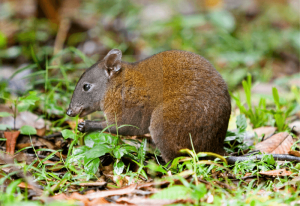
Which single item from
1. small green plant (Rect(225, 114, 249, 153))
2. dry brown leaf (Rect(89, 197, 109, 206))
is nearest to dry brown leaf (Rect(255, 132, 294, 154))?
small green plant (Rect(225, 114, 249, 153))

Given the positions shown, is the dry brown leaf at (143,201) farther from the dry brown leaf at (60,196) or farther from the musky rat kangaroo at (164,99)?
the musky rat kangaroo at (164,99)

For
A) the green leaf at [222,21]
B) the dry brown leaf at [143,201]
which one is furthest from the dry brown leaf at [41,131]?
the green leaf at [222,21]

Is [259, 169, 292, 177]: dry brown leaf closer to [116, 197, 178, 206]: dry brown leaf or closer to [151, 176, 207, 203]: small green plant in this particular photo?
[151, 176, 207, 203]: small green plant

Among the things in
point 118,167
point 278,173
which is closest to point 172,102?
point 118,167

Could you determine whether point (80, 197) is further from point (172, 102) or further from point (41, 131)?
point (41, 131)

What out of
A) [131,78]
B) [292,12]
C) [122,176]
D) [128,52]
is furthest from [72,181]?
[292,12]

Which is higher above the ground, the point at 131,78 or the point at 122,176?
the point at 131,78

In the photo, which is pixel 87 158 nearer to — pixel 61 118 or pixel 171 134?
pixel 171 134
